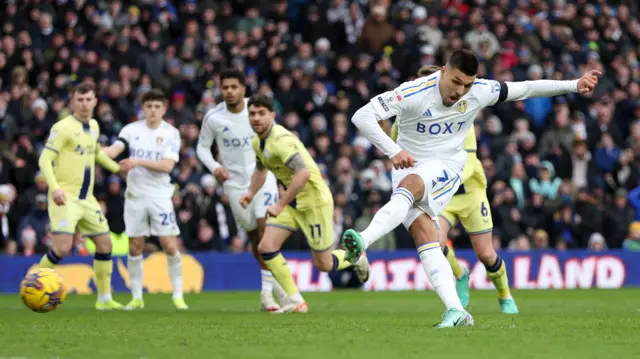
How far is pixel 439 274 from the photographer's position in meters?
9.77

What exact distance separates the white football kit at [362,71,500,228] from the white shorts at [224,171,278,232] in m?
4.08

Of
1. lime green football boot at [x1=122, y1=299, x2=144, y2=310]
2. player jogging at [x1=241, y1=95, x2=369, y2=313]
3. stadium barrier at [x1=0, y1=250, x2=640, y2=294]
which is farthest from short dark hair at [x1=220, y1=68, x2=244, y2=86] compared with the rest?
stadium barrier at [x1=0, y1=250, x2=640, y2=294]

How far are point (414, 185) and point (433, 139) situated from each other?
0.60 metres

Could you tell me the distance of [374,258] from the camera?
21.5 m

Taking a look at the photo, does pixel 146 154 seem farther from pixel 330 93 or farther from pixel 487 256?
pixel 330 93

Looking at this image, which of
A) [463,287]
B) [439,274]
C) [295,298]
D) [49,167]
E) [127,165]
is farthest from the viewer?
[127,165]


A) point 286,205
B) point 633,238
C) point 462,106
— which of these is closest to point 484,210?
point 286,205

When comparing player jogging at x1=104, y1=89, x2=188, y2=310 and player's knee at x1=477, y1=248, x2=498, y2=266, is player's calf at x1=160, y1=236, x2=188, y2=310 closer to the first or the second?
player jogging at x1=104, y1=89, x2=188, y2=310

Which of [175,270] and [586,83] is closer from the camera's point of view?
[586,83]

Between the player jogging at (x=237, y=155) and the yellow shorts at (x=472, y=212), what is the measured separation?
239 centimetres

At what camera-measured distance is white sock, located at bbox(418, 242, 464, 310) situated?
31.8 ft

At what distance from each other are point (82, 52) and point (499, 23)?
10.2 meters

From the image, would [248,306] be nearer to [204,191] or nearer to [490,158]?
[204,191]

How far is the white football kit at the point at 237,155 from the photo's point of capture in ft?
46.7
